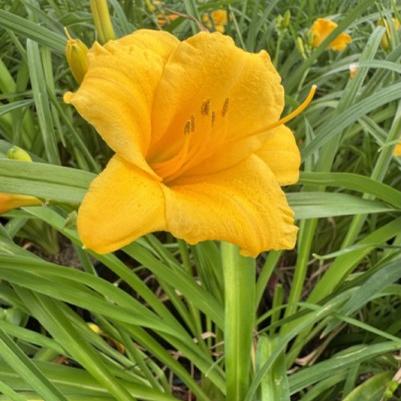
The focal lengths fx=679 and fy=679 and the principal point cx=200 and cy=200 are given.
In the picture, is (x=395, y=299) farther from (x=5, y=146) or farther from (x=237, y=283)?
(x=5, y=146)

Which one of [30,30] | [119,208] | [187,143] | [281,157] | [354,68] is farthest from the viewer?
[354,68]

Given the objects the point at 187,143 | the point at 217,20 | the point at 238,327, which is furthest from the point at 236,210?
the point at 217,20

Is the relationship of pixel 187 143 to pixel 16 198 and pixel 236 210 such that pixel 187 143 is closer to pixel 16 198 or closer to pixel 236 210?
pixel 236 210

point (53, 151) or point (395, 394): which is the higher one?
point (53, 151)

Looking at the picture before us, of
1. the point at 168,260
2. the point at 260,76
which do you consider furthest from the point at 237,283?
the point at 260,76

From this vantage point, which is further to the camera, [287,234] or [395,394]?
[395,394]

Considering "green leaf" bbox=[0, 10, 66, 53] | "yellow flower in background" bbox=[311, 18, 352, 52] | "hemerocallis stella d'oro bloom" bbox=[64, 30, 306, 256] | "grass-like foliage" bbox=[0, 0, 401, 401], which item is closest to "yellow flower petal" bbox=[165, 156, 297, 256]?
"hemerocallis stella d'oro bloom" bbox=[64, 30, 306, 256]

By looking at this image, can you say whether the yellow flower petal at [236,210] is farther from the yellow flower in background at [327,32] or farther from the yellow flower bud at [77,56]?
the yellow flower in background at [327,32]
